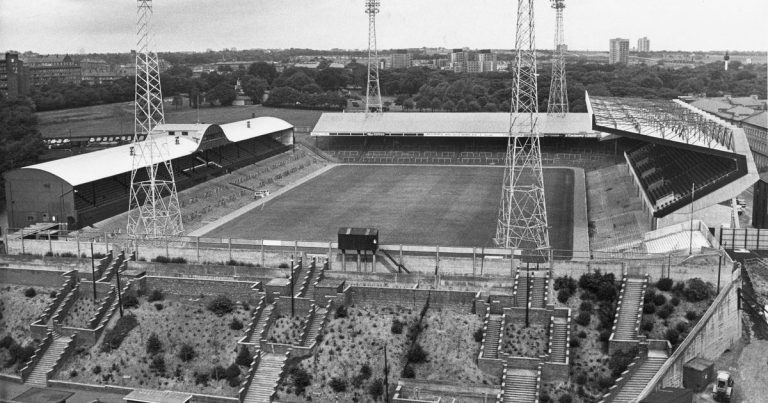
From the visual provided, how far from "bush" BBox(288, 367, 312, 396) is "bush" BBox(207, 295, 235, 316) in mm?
4946

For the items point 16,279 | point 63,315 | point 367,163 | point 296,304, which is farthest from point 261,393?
point 367,163

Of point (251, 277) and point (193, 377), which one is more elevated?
point (251, 277)

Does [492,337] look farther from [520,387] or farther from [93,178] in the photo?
[93,178]

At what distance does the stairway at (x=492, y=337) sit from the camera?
2889cm

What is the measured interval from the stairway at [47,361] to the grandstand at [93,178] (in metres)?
14.2

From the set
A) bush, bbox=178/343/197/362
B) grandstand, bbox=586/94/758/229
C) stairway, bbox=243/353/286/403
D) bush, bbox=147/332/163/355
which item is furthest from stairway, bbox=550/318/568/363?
bush, bbox=147/332/163/355

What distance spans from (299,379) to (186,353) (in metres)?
4.72

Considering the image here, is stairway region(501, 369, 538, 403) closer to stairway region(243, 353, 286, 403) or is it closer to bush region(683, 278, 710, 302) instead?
bush region(683, 278, 710, 302)

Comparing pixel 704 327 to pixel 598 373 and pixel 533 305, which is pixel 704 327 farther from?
pixel 533 305

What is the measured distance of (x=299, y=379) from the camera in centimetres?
2834

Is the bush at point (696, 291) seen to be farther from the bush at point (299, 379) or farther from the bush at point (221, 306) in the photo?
the bush at point (221, 306)

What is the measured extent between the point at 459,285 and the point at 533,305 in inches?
133

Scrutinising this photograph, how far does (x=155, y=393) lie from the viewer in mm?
27406

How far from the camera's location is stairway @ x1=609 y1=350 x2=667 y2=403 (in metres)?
26.3
